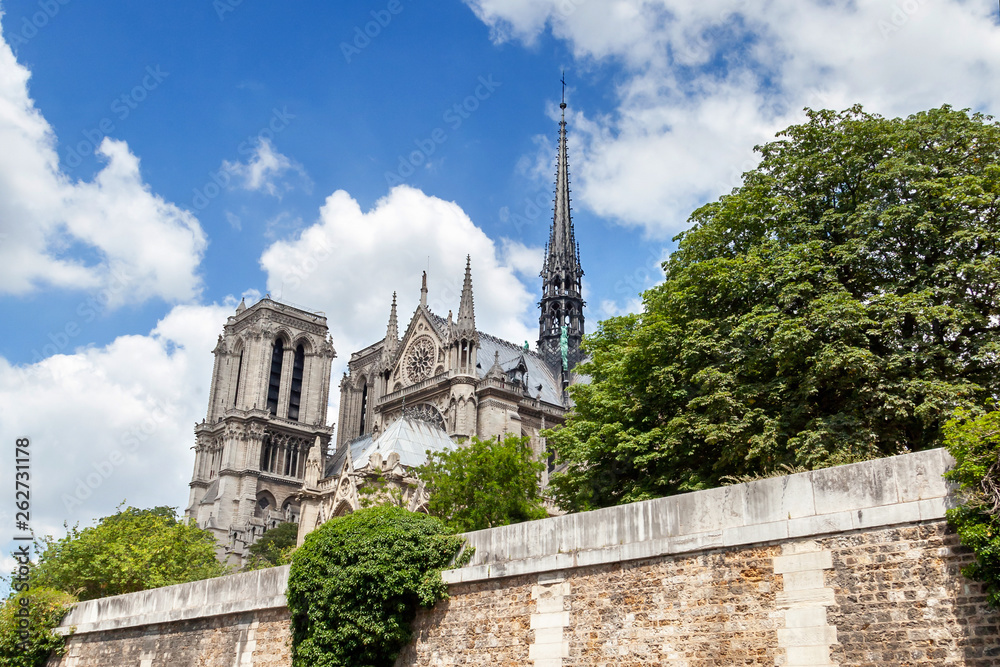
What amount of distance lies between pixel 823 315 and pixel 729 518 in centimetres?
650

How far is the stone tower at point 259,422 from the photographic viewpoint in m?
80.5

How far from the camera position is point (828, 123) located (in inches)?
817

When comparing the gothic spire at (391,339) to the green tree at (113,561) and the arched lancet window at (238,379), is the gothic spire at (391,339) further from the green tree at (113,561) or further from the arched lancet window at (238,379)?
the green tree at (113,561)

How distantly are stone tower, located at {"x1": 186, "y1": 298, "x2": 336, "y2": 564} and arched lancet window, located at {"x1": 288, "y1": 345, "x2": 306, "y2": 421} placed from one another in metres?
0.10

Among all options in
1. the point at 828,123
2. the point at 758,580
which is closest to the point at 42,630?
the point at 758,580

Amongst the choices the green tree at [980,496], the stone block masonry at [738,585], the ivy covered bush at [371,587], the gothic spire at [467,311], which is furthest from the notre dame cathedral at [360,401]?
the green tree at [980,496]

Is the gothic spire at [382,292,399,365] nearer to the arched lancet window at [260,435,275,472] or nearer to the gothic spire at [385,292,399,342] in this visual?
the gothic spire at [385,292,399,342]

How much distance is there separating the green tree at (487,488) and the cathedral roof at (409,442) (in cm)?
1250

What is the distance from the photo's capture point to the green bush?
2327 cm

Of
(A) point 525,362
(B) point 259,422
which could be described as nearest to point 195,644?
(A) point 525,362

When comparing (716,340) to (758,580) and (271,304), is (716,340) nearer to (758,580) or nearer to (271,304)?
(758,580)

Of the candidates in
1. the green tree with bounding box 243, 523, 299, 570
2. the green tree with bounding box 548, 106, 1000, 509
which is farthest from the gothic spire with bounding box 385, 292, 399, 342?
the green tree with bounding box 548, 106, 1000, 509

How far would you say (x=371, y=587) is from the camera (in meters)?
15.2

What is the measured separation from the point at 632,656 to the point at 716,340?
883 centimetres
